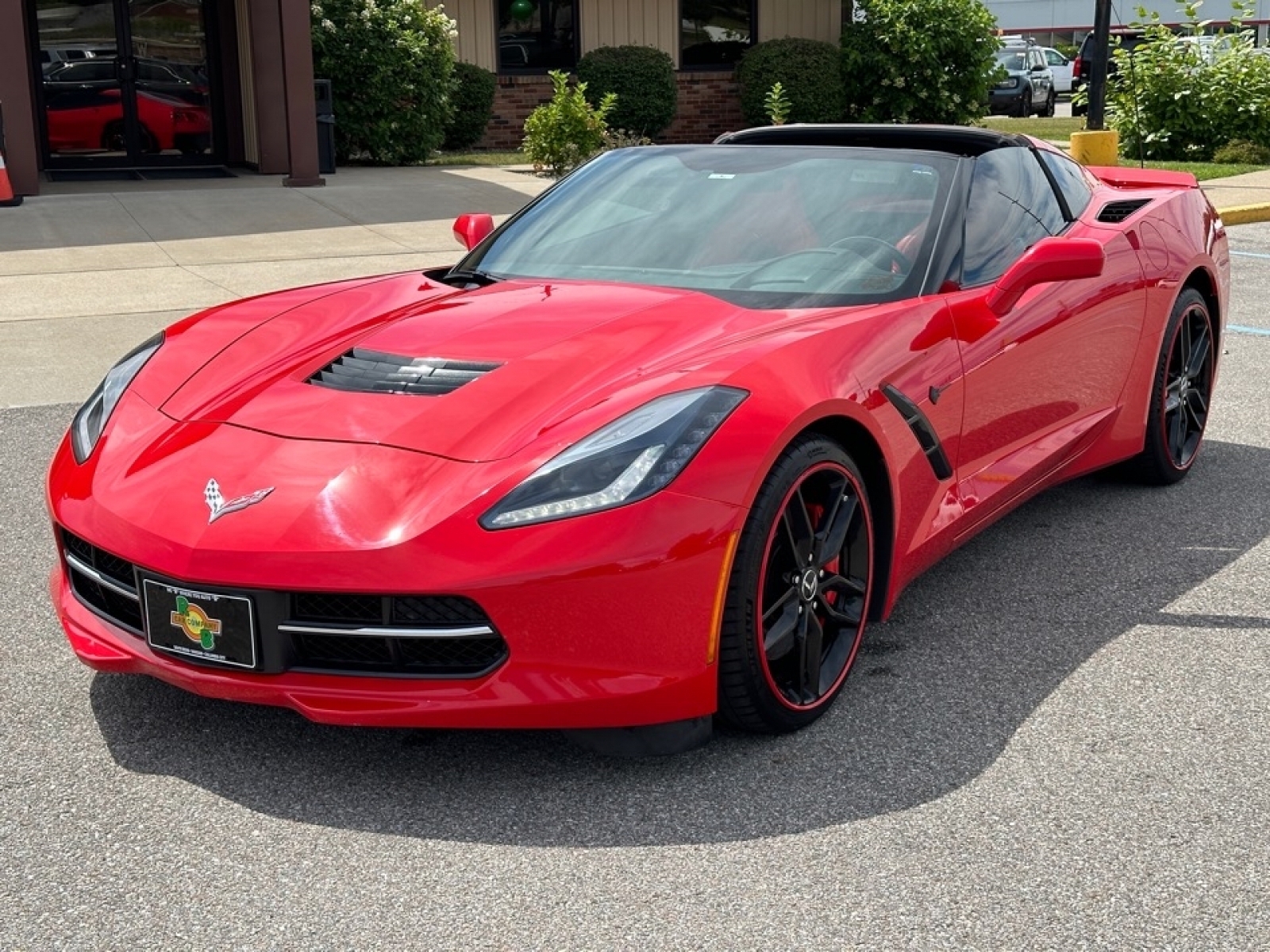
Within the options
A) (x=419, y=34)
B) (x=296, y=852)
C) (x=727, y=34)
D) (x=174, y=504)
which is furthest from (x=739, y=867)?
(x=727, y=34)

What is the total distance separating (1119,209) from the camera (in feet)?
17.9

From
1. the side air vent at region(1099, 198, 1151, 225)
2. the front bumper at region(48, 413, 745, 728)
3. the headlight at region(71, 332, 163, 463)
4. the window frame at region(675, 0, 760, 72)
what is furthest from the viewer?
the window frame at region(675, 0, 760, 72)

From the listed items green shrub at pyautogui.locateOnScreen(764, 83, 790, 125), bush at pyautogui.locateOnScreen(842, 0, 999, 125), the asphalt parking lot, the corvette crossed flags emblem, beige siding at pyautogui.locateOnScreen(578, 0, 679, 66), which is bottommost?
the asphalt parking lot

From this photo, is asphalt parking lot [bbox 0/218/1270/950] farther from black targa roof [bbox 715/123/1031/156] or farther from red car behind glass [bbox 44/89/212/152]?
red car behind glass [bbox 44/89/212/152]

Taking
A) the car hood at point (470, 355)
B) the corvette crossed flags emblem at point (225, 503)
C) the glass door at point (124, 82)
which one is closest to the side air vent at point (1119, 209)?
the car hood at point (470, 355)

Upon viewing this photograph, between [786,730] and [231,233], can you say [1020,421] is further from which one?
[231,233]

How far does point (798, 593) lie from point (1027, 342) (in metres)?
1.37

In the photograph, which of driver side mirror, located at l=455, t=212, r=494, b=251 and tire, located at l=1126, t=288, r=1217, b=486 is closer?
driver side mirror, located at l=455, t=212, r=494, b=251

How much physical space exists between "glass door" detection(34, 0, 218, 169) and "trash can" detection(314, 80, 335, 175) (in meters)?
2.11

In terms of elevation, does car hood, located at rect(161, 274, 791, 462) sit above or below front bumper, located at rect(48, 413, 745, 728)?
above

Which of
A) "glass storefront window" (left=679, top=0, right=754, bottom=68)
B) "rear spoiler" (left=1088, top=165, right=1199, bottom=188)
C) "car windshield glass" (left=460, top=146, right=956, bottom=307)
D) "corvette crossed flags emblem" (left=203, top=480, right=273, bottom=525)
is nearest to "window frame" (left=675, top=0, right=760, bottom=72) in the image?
"glass storefront window" (left=679, top=0, right=754, bottom=68)

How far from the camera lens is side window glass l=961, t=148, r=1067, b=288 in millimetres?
4414

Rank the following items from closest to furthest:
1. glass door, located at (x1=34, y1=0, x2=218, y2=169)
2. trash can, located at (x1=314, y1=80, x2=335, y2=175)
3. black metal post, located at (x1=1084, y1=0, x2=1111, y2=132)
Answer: black metal post, located at (x1=1084, y1=0, x2=1111, y2=132) → trash can, located at (x1=314, y1=80, x2=335, y2=175) → glass door, located at (x1=34, y1=0, x2=218, y2=169)

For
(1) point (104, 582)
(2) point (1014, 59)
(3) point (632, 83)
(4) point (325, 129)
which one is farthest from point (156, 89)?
(2) point (1014, 59)
